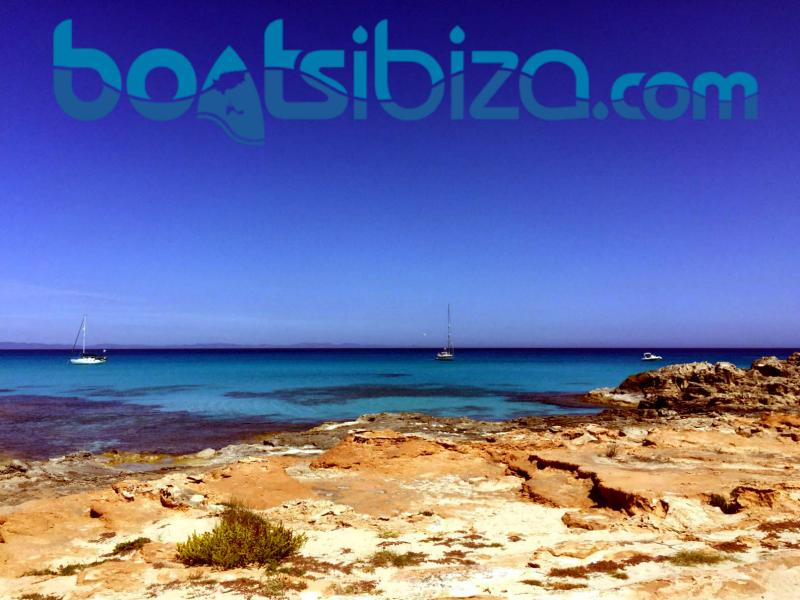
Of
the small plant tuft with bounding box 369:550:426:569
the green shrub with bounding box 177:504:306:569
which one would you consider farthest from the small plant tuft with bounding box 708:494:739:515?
the green shrub with bounding box 177:504:306:569

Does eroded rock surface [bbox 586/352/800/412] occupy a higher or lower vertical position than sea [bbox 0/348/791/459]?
higher

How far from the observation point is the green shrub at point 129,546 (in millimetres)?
9164

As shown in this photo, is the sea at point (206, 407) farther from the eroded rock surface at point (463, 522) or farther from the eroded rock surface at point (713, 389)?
the eroded rock surface at point (463, 522)

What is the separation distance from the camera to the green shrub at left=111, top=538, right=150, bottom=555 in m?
9.16

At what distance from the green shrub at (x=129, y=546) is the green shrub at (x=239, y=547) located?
1.09 metres

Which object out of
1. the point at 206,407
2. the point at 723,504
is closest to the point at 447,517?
the point at 723,504

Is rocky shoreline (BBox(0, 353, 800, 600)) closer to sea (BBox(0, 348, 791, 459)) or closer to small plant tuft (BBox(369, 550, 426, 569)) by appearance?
small plant tuft (BBox(369, 550, 426, 569))

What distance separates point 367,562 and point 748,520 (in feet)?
22.4

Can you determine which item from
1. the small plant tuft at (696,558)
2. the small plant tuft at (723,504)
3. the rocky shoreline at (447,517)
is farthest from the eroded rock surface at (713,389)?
the small plant tuft at (696,558)

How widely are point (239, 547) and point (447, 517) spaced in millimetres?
4289

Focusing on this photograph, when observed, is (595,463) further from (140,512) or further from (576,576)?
(140,512)

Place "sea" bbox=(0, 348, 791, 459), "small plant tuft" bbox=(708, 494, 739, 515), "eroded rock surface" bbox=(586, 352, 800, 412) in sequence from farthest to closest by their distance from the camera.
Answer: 1. "eroded rock surface" bbox=(586, 352, 800, 412)
2. "sea" bbox=(0, 348, 791, 459)
3. "small plant tuft" bbox=(708, 494, 739, 515)

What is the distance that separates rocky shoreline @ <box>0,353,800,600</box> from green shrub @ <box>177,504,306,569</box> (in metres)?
0.23

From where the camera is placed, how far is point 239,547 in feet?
27.3
